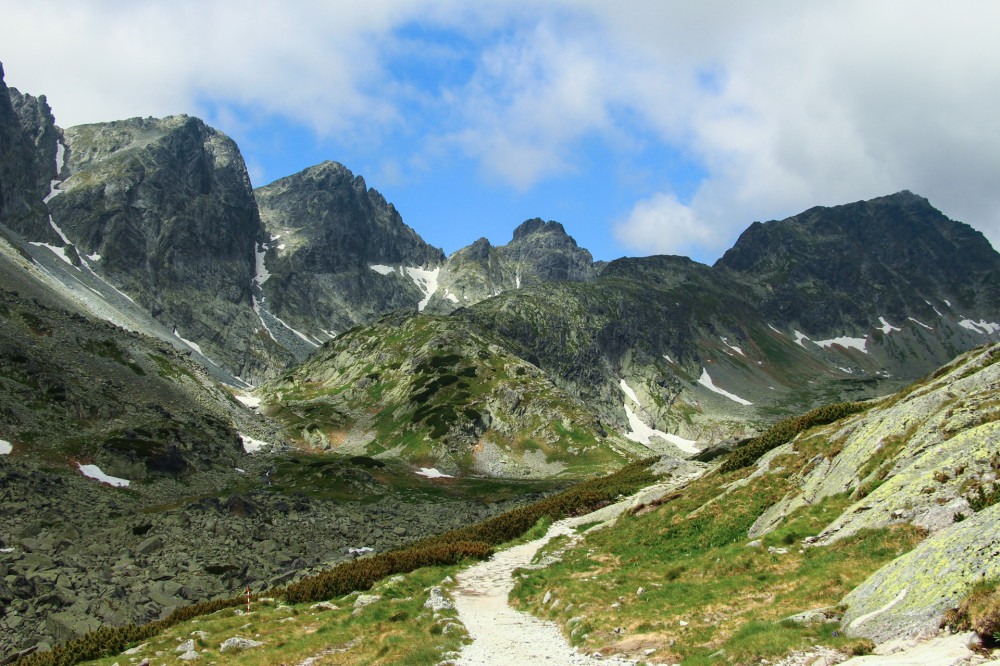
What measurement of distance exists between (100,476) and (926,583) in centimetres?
9860

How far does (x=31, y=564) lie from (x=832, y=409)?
5873cm

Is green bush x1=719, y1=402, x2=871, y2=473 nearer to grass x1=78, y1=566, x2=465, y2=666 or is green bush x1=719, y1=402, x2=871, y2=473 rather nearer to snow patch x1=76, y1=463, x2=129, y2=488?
grass x1=78, y1=566, x2=465, y2=666

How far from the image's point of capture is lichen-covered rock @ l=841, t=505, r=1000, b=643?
1099 cm

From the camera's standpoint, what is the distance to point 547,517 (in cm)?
4416

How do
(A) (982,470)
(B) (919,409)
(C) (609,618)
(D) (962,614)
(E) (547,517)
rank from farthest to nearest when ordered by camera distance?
(E) (547,517) < (B) (919,409) < (C) (609,618) < (A) (982,470) < (D) (962,614)

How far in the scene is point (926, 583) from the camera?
38.7 ft

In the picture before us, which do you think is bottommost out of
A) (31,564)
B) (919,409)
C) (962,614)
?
(962,614)

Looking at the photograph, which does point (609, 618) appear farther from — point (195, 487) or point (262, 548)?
point (195, 487)

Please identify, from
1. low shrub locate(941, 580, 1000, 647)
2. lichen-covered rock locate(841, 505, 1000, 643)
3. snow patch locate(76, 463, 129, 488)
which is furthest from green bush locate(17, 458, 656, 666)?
snow patch locate(76, 463, 129, 488)

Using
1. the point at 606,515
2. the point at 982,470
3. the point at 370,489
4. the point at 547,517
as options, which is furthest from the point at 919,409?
the point at 370,489

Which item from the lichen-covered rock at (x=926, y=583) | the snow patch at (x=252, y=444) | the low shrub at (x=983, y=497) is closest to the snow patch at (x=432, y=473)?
the snow patch at (x=252, y=444)

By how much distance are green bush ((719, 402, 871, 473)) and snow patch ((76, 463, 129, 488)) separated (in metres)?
84.8

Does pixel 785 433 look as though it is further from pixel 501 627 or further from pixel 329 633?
pixel 329 633

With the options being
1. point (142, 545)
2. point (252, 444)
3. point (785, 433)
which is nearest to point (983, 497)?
point (785, 433)
